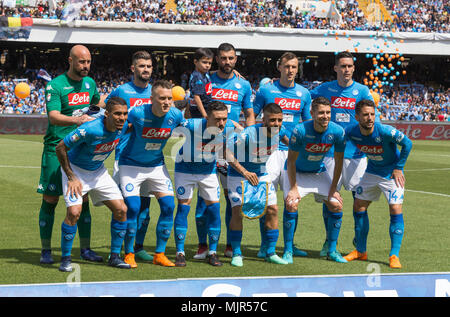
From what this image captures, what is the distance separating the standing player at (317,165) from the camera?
6.81 metres

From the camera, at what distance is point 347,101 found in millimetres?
7840

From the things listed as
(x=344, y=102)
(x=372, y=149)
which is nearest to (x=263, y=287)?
(x=372, y=149)

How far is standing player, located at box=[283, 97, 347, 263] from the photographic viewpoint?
22.4ft

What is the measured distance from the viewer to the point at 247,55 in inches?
1775

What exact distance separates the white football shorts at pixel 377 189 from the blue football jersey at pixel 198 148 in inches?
68.7

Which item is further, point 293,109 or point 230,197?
point 293,109

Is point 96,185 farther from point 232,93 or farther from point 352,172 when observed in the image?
point 352,172

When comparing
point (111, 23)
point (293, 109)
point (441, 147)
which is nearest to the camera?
point (293, 109)

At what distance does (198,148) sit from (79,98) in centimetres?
148

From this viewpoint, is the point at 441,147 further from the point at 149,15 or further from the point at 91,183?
the point at 91,183

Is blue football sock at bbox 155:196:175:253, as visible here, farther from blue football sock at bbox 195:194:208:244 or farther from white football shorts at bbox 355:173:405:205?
white football shorts at bbox 355:173:405:205

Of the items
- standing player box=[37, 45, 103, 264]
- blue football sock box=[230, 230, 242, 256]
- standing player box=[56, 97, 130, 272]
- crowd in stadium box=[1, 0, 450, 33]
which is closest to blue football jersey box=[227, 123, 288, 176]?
blue football sock box=[230, 230, 242, 256]
